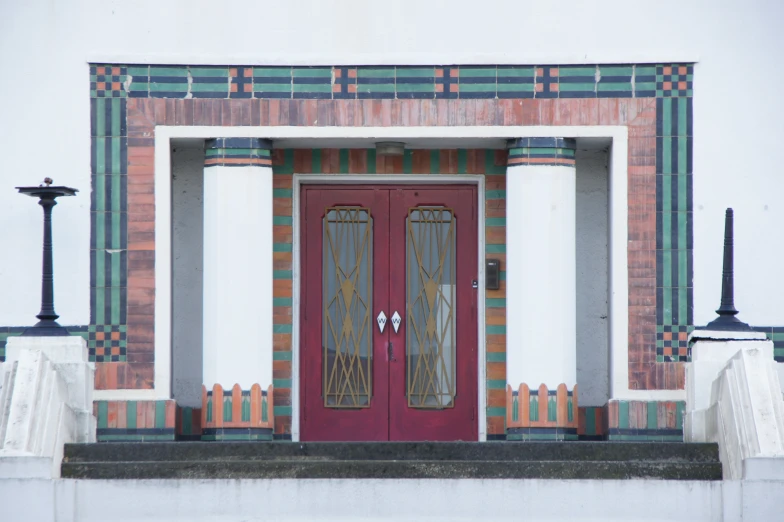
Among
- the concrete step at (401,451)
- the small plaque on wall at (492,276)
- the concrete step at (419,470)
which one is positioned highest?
the small plaque on wall at (492,276)

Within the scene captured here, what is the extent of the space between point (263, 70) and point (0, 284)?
3092mm

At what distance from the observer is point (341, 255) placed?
44.3 feet

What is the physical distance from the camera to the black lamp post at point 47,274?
1220 centimetres

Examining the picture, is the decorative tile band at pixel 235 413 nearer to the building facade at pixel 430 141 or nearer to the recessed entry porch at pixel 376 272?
the building facade at pixel 430 141

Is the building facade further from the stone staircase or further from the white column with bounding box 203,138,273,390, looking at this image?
the stone staircase

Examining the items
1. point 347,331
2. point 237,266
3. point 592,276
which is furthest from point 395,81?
point 592,276

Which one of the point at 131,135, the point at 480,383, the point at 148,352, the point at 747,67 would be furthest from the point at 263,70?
the point at 747,67

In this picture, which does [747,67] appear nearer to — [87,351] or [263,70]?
[263,70]

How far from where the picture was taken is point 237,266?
41.8 ft

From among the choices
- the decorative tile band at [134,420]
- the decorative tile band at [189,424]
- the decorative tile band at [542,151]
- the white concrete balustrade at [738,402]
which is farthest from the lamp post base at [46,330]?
the white concrete balustrade at [738,402]

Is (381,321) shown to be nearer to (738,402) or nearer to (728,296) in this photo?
(728,296)

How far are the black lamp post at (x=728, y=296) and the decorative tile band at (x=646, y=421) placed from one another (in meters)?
0.94

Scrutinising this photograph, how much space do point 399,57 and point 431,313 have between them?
8.11 ft

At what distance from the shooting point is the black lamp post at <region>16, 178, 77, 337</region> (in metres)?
12.2
